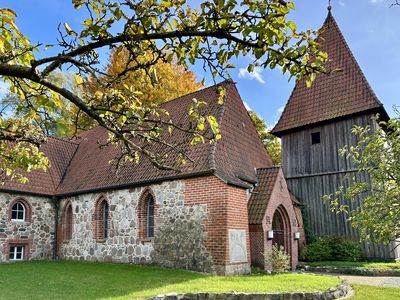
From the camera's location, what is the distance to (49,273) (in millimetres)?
12070

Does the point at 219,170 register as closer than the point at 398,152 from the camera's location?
No

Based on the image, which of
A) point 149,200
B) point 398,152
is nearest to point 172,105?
point 149,200

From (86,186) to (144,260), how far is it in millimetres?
5010

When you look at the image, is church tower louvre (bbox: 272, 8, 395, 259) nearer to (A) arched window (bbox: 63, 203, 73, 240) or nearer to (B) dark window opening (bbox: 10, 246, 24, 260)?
(A) arched window (bbox: 63, 203, 73, 240)

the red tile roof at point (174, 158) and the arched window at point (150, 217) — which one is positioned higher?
the red tile roof at point (174, 158)

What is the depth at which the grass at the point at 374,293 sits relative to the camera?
8.97 metres

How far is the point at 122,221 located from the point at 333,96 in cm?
1190

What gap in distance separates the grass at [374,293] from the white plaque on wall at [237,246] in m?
3.37

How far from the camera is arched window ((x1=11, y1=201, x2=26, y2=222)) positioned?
16.8 meters

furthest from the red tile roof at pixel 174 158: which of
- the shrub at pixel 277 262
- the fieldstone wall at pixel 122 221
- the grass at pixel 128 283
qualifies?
the grass at pixel 128 283

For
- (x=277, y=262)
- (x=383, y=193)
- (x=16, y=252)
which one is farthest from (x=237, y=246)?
(x=16, y=252)

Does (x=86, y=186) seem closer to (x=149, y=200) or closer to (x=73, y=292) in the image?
(x=149, y=200)

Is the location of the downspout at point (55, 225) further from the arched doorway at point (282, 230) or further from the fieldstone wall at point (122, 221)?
the arched doorway at point (282, 230)

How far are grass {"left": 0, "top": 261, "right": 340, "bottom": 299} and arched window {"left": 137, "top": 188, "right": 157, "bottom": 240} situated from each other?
1783 millimetres
